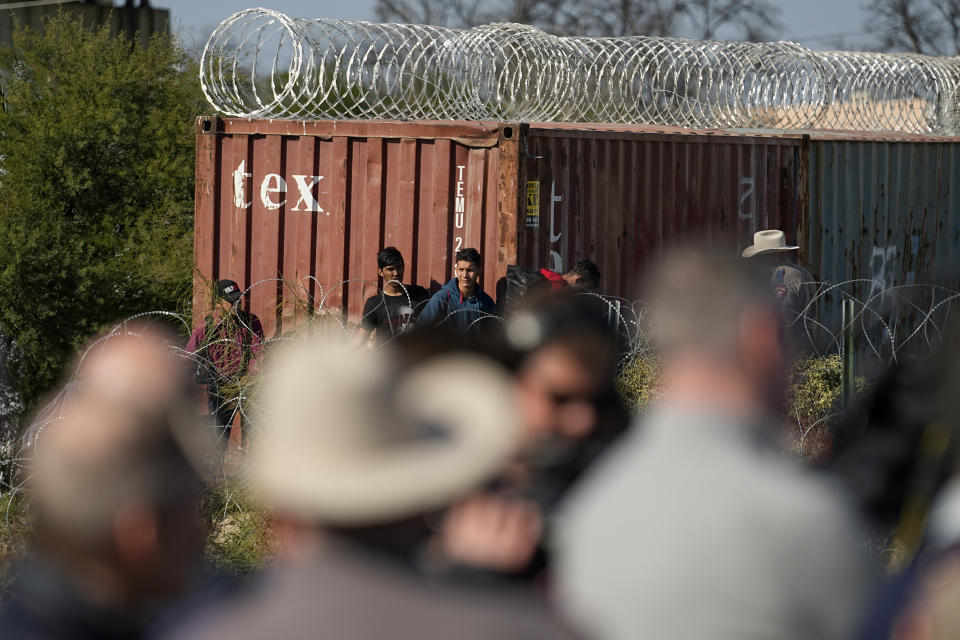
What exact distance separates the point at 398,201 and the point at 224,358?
104 inches

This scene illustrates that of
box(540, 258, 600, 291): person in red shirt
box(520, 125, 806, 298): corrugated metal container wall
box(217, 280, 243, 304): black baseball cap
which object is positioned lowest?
box(217, 280, 243, 304): black baseball cap

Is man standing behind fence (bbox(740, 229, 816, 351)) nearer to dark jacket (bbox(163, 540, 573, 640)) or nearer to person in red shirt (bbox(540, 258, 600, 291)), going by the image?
person in red shirt (bbox(540, 258, 600, 291))

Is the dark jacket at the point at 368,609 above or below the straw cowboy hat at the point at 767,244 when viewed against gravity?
below

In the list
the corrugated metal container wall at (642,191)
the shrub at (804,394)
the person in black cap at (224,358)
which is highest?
the corrugated metal container wall at (642,191)

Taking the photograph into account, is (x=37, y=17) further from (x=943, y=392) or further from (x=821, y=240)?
(x=943, y=392)

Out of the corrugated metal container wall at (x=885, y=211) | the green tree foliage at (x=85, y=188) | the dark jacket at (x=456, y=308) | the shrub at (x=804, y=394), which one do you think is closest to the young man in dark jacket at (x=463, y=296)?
the dark jacket at (x=456, y=308)

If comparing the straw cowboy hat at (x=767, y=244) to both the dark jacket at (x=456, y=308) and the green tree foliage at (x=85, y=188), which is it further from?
the green tree foliage at (x=85, y=188)

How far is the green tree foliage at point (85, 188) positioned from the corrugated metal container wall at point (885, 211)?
6.83m

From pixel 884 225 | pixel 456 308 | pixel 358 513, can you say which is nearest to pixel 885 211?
pixel 884 225

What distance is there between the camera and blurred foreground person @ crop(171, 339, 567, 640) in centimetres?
159

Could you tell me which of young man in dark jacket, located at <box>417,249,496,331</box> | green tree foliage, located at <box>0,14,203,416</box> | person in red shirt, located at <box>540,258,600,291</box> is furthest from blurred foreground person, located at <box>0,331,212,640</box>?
green tree foliage, located at <box>0,14,203,416</box>

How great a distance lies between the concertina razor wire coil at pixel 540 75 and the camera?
9555mm

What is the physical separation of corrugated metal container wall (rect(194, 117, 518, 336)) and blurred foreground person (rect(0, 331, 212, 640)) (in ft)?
21.1

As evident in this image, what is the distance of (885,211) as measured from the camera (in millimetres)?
11906
